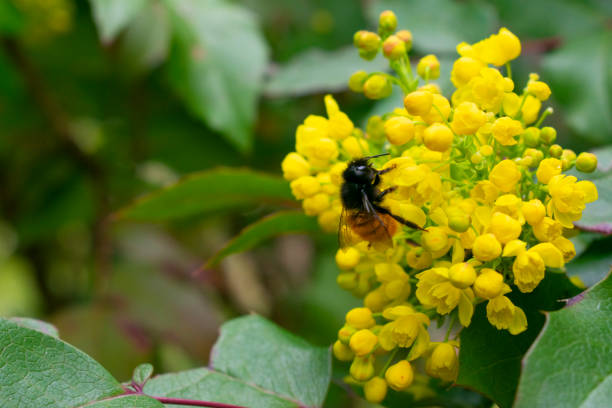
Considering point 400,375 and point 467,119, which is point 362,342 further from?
point 467,119

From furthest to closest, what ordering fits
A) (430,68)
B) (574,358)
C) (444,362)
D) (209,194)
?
1. (209,194)
2. (430,68)
3. (444,362)
4. (574,358)

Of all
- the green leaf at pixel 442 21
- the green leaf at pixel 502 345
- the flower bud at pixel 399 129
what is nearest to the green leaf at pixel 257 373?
the green leaf at pixel 502 345

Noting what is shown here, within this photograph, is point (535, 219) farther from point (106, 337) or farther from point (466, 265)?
point (106, 337)

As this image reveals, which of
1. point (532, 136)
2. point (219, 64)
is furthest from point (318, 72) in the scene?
point (532, 136)

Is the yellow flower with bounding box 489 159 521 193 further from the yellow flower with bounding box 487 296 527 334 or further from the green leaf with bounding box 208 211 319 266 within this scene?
the green leaf with bounding box 208 211 319 266

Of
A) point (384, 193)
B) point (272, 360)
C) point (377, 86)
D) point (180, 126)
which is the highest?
point (377, 86)

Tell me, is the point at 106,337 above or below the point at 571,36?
below

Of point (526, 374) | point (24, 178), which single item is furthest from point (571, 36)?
point (24, 178)

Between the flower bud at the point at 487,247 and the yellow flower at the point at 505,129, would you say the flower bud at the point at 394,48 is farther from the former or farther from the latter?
the flower bud at the point at 487,247
